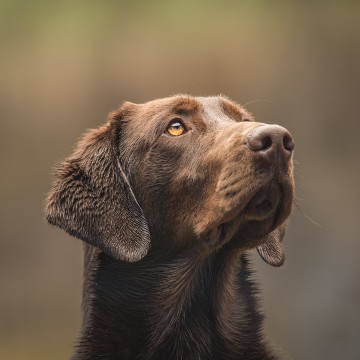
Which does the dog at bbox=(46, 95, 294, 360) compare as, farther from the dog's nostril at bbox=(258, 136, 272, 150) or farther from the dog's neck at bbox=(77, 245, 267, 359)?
the dog's nostril at bbox=(258, 136, 272, 150)

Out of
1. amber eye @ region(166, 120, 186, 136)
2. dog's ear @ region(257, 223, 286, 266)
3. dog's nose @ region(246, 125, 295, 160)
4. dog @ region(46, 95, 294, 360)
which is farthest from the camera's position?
dog's ear @ region(257, 223, 286, 266)

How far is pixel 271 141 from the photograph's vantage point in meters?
2.97

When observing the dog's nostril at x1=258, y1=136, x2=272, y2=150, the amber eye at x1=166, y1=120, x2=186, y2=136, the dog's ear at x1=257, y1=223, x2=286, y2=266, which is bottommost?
the dog's ear at x1=257, y1=223, x2=286, y2=266

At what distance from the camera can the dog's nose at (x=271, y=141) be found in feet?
9.70

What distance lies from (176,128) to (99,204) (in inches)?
18.6

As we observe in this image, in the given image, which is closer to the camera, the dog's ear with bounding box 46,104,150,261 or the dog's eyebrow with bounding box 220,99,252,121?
the dog's ear with bounding box 46,104,150,261

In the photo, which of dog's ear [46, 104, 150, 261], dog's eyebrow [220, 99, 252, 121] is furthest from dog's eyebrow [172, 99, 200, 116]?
dog's ear [46, 104, 150, 261]

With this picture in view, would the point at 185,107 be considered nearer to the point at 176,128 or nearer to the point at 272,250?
the point at 176,128

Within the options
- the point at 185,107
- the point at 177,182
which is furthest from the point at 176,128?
the point at 177,182

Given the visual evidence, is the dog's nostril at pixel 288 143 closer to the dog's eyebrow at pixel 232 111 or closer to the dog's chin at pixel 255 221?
the dog's chin at pixel 255 221

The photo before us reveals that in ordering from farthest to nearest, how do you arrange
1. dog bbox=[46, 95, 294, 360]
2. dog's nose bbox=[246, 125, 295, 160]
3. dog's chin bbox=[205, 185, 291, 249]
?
dog bbox=[46, 95, 294, 360]
dog's chin bbox=[205, 185, 291, 249]
dog's nose bbox=[246, 125, 295, 160]

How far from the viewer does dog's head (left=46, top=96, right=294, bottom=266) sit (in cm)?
305

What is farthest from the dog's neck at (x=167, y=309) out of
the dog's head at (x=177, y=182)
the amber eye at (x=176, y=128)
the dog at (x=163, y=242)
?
the amber eye at (x=176, y=128)

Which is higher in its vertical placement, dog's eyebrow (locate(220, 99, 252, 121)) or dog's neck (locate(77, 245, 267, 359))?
dog's eyebrow (locate(220, 99, 252, 121))
